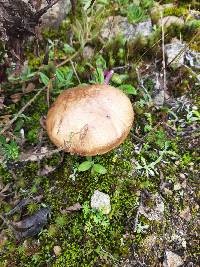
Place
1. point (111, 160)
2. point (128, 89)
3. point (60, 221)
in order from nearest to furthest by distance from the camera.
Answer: point (60, 221) → point (111, 160) → point (128, 89)

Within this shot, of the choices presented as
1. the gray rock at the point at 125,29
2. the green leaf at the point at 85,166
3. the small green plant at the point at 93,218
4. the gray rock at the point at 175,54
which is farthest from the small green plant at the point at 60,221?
the gray rock at the point at 125,29

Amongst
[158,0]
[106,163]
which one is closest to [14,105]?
[106,163]

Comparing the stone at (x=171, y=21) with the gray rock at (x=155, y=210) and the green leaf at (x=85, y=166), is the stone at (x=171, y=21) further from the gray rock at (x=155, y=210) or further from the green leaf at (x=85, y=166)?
the gray rock at (x=155, y=210)

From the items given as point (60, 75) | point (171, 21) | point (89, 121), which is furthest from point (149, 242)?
point (171, 21)

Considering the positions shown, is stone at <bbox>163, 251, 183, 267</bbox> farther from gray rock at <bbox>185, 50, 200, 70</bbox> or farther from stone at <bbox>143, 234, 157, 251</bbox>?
gray rock at <bbox>185, 50, 200, 70</bbox>

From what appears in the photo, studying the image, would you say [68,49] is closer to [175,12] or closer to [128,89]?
[128,89]

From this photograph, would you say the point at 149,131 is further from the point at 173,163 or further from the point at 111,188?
the point at 111,188
